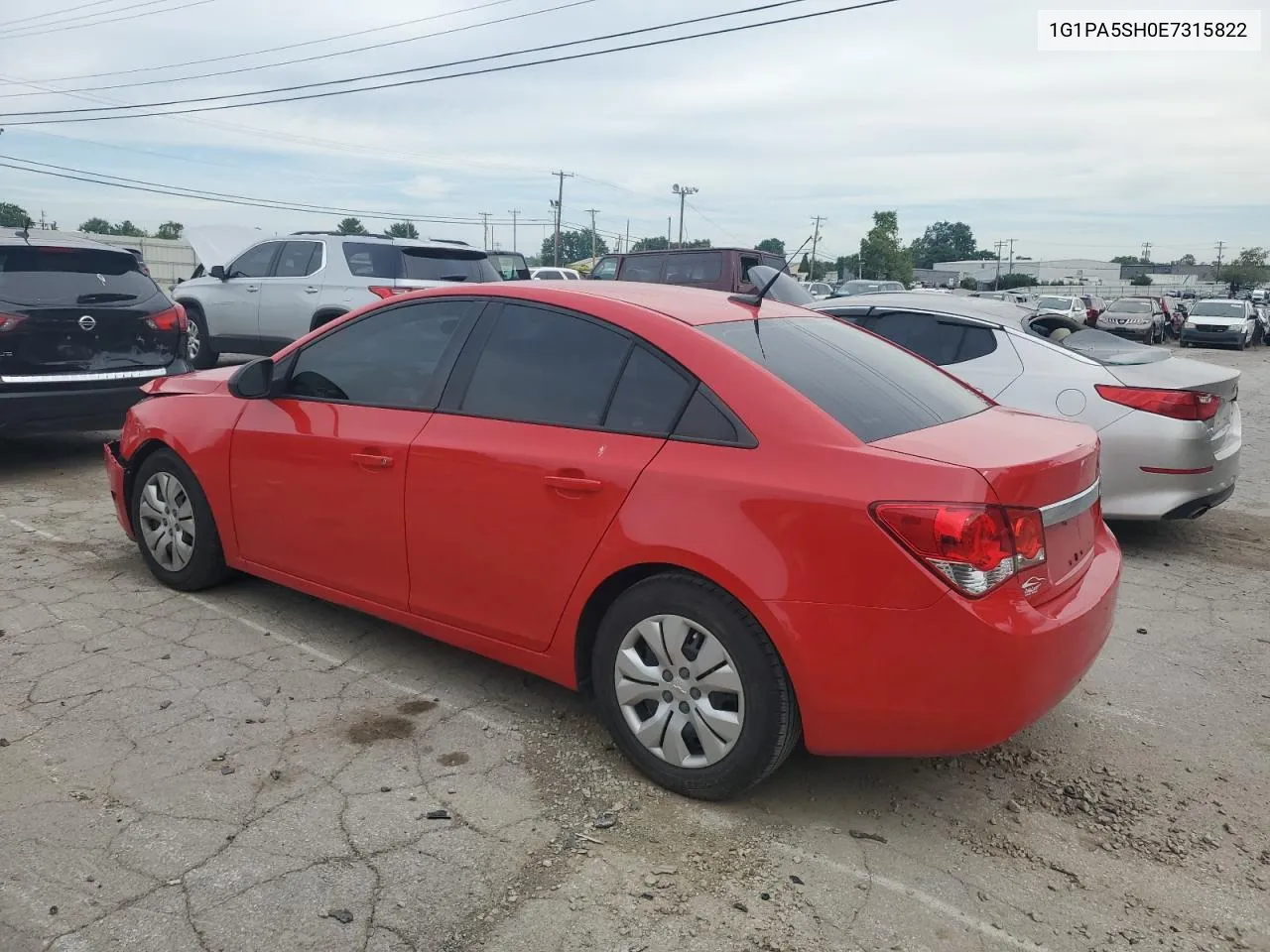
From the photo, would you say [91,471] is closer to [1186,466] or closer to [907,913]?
[907,913]

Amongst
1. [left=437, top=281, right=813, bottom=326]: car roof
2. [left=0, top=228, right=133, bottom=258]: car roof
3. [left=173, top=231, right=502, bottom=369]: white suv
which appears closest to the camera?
[left=437, top=281, right=813, bottom=326]: car roof

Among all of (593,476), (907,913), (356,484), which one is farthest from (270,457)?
(907,913)


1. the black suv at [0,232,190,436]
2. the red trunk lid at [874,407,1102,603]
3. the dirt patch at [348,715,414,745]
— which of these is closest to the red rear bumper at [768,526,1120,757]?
the red trunk lid at [874,407,1102,603]

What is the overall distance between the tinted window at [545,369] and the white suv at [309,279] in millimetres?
7586

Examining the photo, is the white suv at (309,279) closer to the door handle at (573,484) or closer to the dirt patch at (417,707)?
the dirt patch at (417,707)

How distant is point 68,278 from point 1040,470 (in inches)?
275

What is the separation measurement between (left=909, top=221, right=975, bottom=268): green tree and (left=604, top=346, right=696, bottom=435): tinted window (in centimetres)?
15978

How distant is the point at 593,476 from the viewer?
318 cm

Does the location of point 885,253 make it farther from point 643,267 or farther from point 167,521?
point 167,521

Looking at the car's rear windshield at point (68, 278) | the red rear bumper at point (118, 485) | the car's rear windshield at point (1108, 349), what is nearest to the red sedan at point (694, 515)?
the red rear bumper at point (118, 485)

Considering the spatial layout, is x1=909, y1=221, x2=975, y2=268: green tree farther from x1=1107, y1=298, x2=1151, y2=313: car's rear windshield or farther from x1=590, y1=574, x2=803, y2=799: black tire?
x1=590, y1=574, x2=803, y2=799: black tire

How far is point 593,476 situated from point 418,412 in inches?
36.7

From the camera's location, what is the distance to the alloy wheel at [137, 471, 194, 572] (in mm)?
4684

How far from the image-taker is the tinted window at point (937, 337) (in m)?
6.21
